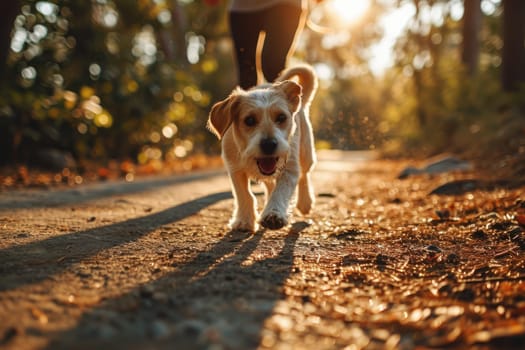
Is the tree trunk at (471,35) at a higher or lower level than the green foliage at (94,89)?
higher

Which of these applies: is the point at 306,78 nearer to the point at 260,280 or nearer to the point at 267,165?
the point at 267,165

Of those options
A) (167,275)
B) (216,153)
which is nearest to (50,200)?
(167,275)

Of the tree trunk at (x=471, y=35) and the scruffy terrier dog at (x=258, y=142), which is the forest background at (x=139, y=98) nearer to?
the tree trunk at (x=471, y=35)

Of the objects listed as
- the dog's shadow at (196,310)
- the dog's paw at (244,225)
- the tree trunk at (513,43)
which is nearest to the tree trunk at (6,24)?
the dog's paw at (244,225)

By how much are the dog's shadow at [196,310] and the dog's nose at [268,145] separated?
0.97 meters

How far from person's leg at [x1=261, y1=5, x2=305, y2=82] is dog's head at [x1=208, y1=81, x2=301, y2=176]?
0.96 metres

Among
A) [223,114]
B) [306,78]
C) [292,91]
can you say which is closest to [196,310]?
[223,114]

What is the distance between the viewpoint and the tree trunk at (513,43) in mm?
10492

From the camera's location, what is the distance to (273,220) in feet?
10.5

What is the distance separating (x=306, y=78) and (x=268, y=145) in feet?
4.62

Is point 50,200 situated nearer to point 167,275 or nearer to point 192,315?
point 167,275

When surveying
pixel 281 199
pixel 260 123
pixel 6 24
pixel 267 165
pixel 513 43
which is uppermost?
pixel 513 43

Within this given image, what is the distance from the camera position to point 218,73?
81.6 feet

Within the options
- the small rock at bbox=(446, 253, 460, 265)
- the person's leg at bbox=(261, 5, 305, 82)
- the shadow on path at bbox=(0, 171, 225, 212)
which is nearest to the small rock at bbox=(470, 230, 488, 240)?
the small rock at bbox=(446, 253, 460, 265)
